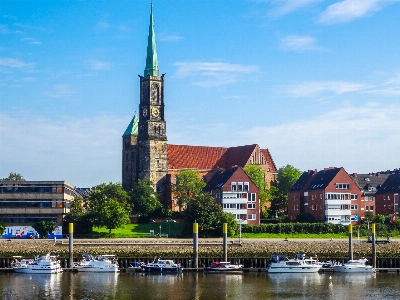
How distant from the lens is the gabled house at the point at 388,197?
5945 inches

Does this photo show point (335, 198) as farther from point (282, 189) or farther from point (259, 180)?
point (282, 189)

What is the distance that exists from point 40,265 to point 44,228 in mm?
28532

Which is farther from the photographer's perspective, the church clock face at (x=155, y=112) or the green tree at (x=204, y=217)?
the church clock face at (x=155, y=112)

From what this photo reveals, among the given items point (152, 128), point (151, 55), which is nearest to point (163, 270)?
point (152, 128)

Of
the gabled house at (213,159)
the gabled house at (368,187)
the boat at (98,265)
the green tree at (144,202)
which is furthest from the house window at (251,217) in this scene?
the boat at (98,265)

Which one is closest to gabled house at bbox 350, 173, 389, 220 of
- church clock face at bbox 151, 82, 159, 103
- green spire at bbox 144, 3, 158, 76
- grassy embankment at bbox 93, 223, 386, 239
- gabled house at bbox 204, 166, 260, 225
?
gabled house at bbox 204, 166, 260, 225

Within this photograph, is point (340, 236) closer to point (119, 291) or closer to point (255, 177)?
point (255, 177)

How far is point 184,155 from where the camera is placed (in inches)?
7411

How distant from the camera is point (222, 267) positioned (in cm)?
9031

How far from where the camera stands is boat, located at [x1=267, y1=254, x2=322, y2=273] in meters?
91.4

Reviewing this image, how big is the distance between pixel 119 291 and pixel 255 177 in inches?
3753

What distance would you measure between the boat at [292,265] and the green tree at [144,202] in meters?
58.5

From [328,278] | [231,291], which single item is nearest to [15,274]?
[231,291]

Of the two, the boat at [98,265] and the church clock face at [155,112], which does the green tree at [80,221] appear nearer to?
the boat at [98,265]
